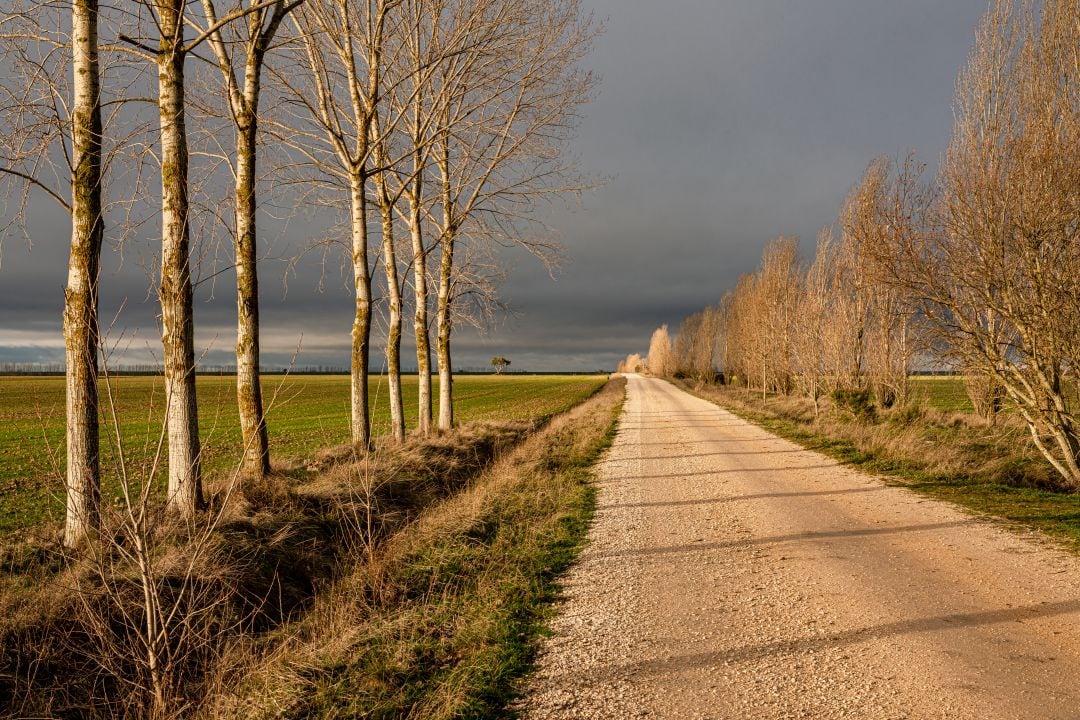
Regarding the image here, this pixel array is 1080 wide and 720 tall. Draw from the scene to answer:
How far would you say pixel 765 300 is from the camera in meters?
33.6

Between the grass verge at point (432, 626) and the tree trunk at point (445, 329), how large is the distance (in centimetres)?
872

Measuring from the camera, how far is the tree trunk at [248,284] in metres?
8.62

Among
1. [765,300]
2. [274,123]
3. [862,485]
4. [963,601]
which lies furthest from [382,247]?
[765,300]

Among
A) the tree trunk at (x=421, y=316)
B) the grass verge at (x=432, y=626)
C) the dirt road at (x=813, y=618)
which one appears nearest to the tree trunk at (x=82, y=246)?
the grass verge at (x=432, y=626)

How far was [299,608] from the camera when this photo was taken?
602 cm

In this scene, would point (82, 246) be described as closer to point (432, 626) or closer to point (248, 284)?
point (248, 284)

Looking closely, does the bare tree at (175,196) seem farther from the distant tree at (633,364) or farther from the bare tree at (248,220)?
the distant tree at (633,364)

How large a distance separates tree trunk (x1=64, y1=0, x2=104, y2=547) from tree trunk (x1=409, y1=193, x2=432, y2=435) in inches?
381

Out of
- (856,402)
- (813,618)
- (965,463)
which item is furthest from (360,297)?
(856,402)

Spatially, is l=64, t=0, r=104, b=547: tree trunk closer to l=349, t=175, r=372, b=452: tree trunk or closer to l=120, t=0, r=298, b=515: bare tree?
l=120, t=0, r=298, b=515: bare tree

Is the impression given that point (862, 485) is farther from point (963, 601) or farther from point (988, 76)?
point (988, 76)

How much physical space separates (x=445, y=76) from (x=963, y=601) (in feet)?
45.4

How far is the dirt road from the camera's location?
3.49 m

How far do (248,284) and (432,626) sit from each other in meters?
6.37
